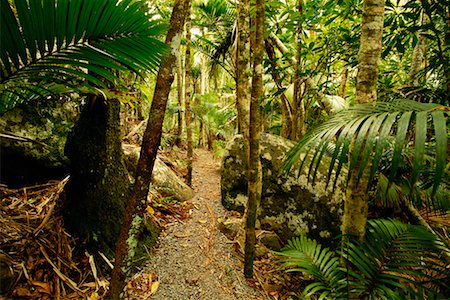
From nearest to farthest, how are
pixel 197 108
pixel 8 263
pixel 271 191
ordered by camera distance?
1. pixel 8 263
2. pixel 271 191
3. pixel 197 108

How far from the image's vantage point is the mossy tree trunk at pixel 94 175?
84.6 inches

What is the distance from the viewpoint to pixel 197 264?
2811mm

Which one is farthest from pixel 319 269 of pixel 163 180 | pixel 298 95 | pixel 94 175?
pixel 298 95

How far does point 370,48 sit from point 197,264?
2727 mm

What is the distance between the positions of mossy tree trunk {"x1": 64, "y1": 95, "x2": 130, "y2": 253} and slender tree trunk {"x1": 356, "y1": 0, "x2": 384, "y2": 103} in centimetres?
212

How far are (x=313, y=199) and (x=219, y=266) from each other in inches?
65.2

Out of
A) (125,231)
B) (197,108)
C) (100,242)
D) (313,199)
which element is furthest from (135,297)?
(197,108)

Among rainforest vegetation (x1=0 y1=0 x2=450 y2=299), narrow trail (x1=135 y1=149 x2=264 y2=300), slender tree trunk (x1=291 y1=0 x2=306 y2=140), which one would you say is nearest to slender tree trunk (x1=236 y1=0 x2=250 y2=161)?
rainforest vegetation (x1=0 y1=0 x2=450 y2=299)

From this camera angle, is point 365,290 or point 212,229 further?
point 212,229

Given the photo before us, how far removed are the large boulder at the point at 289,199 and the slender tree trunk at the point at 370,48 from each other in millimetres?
1572

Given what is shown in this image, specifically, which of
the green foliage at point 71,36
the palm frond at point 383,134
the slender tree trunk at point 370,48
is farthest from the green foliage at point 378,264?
the green foliage at point 71,36

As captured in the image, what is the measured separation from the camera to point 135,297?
2.14m

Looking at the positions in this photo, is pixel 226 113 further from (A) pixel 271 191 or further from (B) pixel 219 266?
(B) pixel 219 266

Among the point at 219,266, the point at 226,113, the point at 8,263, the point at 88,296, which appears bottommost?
the point at 219,266
